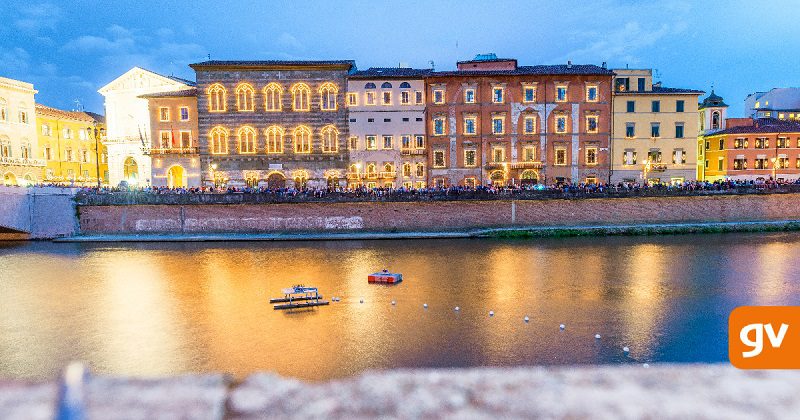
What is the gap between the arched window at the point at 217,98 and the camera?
1745 inches

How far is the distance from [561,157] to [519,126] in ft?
16.0

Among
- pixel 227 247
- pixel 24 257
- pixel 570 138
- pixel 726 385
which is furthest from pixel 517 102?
pixel 726 385

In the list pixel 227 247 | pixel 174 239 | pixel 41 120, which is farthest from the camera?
pixel 41 120

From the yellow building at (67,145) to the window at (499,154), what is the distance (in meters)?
40.0

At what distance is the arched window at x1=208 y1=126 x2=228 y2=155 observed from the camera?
44812mm

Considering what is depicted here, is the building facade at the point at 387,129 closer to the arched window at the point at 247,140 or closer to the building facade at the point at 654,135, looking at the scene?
the arched window at the point at 247,140

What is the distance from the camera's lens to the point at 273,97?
4459 cm

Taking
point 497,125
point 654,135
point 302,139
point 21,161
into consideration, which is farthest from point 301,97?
point 654,135

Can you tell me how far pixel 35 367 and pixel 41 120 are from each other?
53.2 meters

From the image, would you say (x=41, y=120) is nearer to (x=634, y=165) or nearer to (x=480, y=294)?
(x=480, y=294)

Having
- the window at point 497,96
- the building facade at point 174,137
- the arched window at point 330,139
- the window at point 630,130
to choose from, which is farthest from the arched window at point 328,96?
the window at point 630,130

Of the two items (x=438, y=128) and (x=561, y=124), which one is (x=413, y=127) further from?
(x=561, y=124)

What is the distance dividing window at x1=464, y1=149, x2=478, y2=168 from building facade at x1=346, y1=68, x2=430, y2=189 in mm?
3760

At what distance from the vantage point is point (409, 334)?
13.6m
